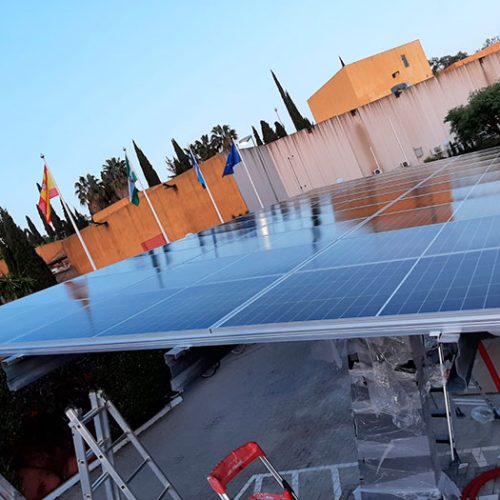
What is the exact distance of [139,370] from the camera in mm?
11875

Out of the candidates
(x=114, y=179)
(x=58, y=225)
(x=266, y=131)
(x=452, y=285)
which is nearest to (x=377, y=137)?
(x=266, y=131)

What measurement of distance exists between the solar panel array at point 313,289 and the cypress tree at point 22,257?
1342 centimetres

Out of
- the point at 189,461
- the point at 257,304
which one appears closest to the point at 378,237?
the point at 257,304

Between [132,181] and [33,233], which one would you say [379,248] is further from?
[33,233]

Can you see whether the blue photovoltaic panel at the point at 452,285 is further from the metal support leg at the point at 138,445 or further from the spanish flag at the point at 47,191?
the spanish flag at the point at 47,191

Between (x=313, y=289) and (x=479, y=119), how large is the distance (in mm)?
25077

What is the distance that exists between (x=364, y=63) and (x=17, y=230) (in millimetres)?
33554

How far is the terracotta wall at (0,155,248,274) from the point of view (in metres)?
26.9

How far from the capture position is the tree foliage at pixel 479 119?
2570 cm

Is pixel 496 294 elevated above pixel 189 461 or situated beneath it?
elevated above

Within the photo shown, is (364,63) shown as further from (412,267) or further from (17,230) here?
(412,267)

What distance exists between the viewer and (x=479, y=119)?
26.3m

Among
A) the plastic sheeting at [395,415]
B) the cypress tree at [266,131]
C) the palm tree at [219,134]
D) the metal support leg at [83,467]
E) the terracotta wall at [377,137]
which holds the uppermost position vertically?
the palm tree at [219,134]

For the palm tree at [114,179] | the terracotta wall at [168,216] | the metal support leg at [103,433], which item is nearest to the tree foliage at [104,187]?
the palm tree at [114,179]
